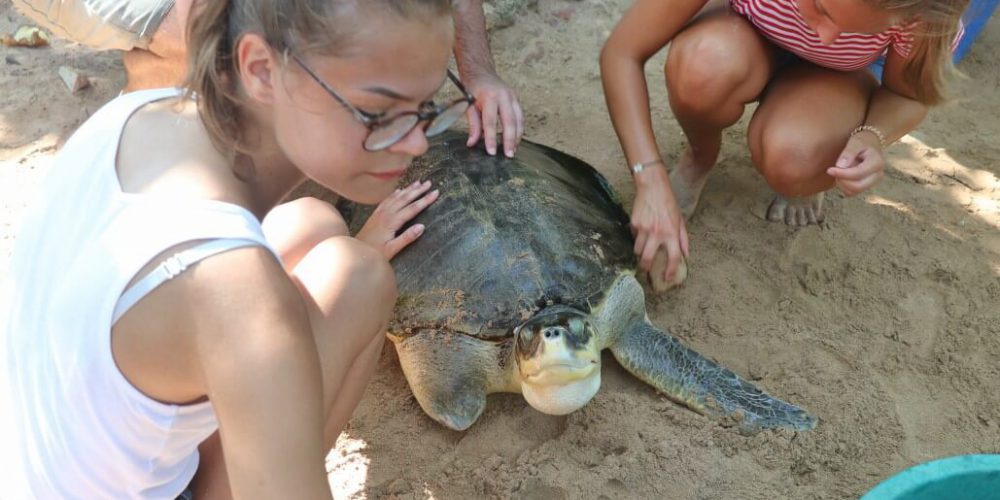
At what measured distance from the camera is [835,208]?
2.28 metres

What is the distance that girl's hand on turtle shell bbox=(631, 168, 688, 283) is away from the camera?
1.92m

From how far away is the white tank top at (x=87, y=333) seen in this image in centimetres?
87

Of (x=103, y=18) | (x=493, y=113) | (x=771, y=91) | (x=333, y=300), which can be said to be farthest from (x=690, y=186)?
(x=103, y=18)

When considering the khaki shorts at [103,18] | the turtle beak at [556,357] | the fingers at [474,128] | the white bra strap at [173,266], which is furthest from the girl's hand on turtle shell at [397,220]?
the white bra strap at [173,266]

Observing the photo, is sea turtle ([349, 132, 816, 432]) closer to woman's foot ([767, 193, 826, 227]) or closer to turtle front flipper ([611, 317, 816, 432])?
turtle front flipper ([611, 317, 816, 432])

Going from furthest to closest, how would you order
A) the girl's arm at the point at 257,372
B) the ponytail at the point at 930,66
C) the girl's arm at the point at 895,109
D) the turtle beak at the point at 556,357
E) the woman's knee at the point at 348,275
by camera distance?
1. the girl's arm at the point at 895,109
2. the ponytail at the point at 930,66
3. the turtle beak at the point at 556,357
4. the woman's knee at the point at 348,275
5. the girl's arm at the point at 257,372

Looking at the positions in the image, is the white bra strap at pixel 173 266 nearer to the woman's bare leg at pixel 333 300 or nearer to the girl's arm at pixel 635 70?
the woman's bare leg at pixel 333 300

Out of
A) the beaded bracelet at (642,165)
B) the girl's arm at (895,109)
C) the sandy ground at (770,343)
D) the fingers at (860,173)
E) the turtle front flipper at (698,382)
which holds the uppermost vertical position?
the girl's arm at (895,109)

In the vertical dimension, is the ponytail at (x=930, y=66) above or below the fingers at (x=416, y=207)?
above

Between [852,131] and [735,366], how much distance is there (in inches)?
26.0

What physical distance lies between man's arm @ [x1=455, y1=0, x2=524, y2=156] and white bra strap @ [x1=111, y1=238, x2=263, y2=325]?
125cm

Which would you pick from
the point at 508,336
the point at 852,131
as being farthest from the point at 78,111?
the point at 852,131

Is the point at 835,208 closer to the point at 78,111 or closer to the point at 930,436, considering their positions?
the point at 930,436

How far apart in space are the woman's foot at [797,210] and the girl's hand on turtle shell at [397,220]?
1.00 m
